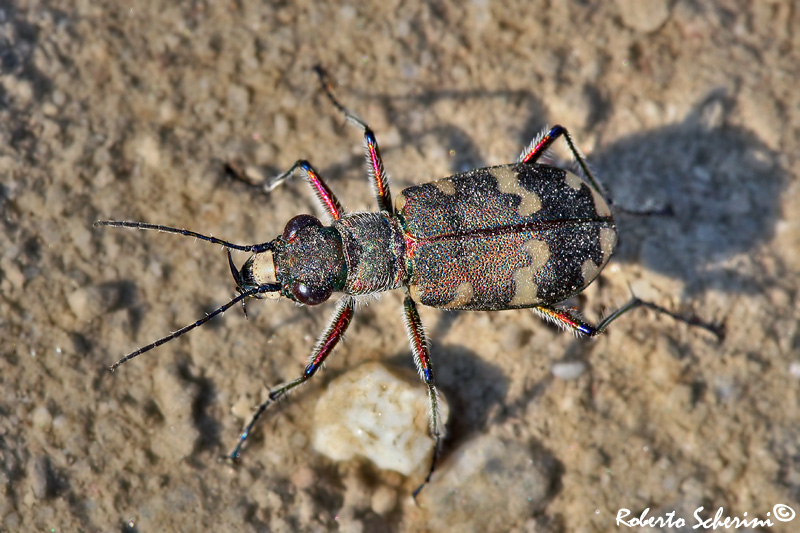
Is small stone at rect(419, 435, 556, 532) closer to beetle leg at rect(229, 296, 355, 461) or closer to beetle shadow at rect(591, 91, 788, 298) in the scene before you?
beetle leg at rect(229, 296, 355, 461)

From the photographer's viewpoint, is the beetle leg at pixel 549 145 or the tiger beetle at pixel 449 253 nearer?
the tiger beetle at pixel 449 253

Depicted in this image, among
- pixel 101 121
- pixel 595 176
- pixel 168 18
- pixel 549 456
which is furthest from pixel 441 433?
pixel 168 18

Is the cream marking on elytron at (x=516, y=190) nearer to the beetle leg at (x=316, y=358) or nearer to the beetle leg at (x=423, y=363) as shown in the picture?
the beetle leg at (x=423, y=363)

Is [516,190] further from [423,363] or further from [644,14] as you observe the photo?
[644,14]

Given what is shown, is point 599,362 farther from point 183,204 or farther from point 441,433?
point 183,204

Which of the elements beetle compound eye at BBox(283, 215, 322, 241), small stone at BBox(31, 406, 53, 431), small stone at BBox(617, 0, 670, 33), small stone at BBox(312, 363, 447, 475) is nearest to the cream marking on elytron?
beetle compound eye at BBox(283, 215, 322, 241)

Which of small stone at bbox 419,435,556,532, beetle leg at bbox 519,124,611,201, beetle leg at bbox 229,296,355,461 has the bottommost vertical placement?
small stone at bbox 419,435,556,532

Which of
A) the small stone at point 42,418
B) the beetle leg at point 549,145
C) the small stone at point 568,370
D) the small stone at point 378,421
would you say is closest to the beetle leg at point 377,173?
the beetle leg at point 549,145

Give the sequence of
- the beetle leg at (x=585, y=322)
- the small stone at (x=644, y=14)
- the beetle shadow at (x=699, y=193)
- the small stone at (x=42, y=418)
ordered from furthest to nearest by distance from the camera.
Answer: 1. the small stone at (x=644, y=14)
2. the beetle shadow at (x=699, y=193)
3. the beetle leg at (x=585, y=322)
4. the small stone at (x=42, y=418)

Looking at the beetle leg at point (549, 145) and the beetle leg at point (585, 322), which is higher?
the beetle leg at point (549, 145)
